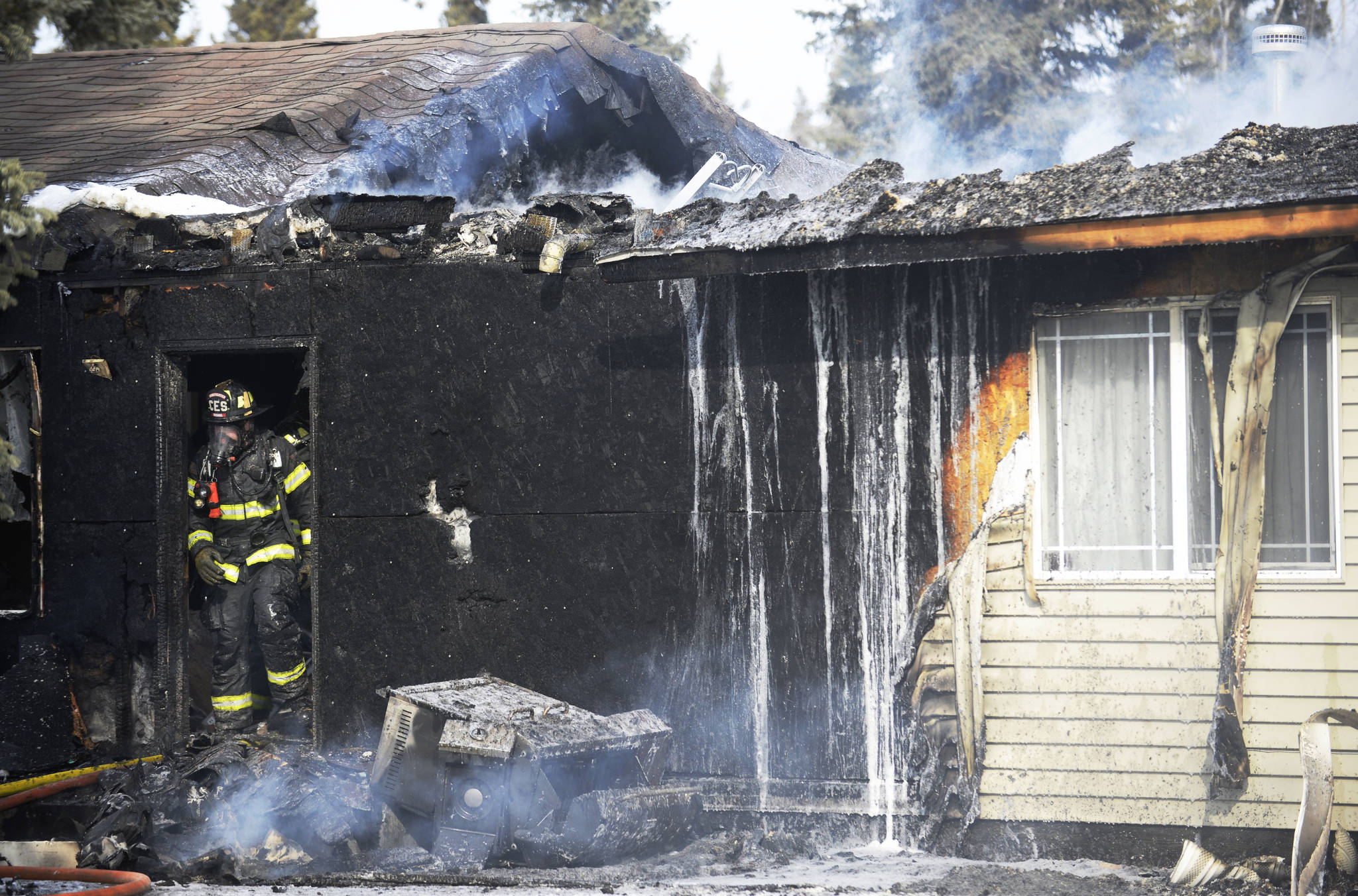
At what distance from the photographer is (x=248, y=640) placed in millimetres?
7199

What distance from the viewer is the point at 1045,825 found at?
5.79 m

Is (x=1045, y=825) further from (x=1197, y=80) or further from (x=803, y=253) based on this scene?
(x=1197, y=80)

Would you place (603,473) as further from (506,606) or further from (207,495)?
(207,495)

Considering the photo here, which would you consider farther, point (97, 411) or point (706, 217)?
point (97, 411)

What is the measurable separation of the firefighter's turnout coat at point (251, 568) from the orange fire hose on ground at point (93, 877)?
1834 millimetres

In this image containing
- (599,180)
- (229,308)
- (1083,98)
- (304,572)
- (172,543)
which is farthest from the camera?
(1083,98)

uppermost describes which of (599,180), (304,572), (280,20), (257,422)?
(280,20)

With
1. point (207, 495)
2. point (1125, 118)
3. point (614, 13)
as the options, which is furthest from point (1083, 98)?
point (207, 495)

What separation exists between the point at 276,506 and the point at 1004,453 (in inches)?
178

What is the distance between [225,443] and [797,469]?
3673mm

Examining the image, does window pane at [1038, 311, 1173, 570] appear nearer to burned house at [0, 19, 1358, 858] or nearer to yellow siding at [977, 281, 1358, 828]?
burned house at [0, 19, 1358, 858]

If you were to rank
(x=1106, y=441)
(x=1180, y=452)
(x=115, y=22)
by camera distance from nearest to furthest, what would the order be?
1. (x=1180, y=452)
2. (x=1106, y=441)
3. (x=115, y=22)

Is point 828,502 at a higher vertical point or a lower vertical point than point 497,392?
lower

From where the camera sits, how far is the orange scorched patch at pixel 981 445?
5781 millimetres
